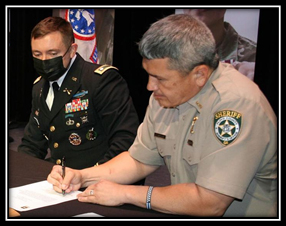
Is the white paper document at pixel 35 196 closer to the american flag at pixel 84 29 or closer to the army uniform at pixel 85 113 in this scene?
the army uniform at pixel 85 113

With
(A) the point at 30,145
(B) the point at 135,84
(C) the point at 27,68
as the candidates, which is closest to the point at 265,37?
(B) the point at 135,84

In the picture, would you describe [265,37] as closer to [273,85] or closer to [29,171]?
[273,85]

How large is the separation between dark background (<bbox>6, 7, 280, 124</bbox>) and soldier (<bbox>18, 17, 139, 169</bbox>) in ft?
0.96

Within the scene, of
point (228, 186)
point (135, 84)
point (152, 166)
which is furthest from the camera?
point (135, 84)

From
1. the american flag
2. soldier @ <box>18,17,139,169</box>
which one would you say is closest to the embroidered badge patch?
soldier @ <box>18,17,139,169</box>

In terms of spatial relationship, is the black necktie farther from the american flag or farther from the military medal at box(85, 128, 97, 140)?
the american flag

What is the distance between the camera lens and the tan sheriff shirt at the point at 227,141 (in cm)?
151

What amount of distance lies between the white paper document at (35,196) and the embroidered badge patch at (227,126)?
2.05 feet

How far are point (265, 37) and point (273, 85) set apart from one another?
1.72ft

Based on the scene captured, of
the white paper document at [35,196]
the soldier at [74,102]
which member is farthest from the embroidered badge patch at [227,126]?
the soldier at [74,102]

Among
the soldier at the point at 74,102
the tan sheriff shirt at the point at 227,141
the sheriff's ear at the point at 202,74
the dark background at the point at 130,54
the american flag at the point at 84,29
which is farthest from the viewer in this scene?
the american flag at the point at 84,29

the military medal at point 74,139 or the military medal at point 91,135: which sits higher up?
the military medal at point 91,135

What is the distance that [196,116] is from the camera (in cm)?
171

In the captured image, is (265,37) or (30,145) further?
(265,37)
